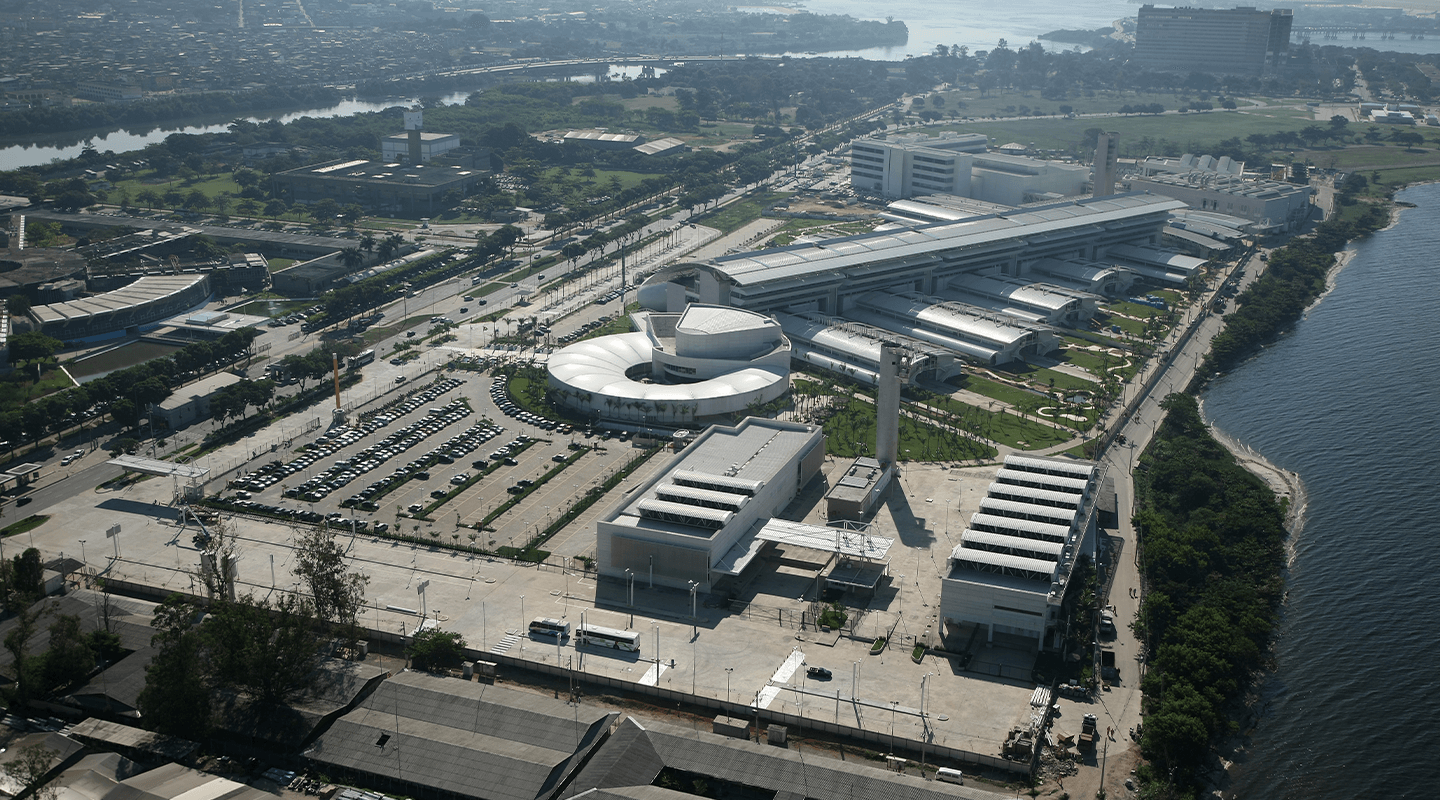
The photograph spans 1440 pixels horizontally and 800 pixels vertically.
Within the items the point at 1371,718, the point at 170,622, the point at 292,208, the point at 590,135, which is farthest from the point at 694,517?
the point at 590,135

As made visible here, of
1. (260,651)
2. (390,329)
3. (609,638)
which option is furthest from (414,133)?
(260,651)

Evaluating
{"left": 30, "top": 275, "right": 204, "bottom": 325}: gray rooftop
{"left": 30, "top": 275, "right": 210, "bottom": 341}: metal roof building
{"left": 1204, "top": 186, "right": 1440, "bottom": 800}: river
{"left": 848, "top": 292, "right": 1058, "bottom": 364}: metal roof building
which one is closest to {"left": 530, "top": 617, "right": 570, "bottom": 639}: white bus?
{"left": 1204, "top": 186, "right": 1440, "bottom": 800}: river

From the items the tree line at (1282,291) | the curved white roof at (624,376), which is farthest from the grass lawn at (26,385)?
the tree line at (1282,291)

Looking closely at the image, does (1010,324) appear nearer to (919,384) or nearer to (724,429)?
(919,384)

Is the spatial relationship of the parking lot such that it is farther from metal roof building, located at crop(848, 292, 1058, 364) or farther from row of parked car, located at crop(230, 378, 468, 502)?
metal roof building, located at crop(848, 292, 1058, 364)

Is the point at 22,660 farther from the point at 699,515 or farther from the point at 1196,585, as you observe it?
the point at 1196,585

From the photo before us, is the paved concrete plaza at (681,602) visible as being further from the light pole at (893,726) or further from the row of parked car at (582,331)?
the row of parked car at (582,331)

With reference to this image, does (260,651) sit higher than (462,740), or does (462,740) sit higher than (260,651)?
(260,651)
